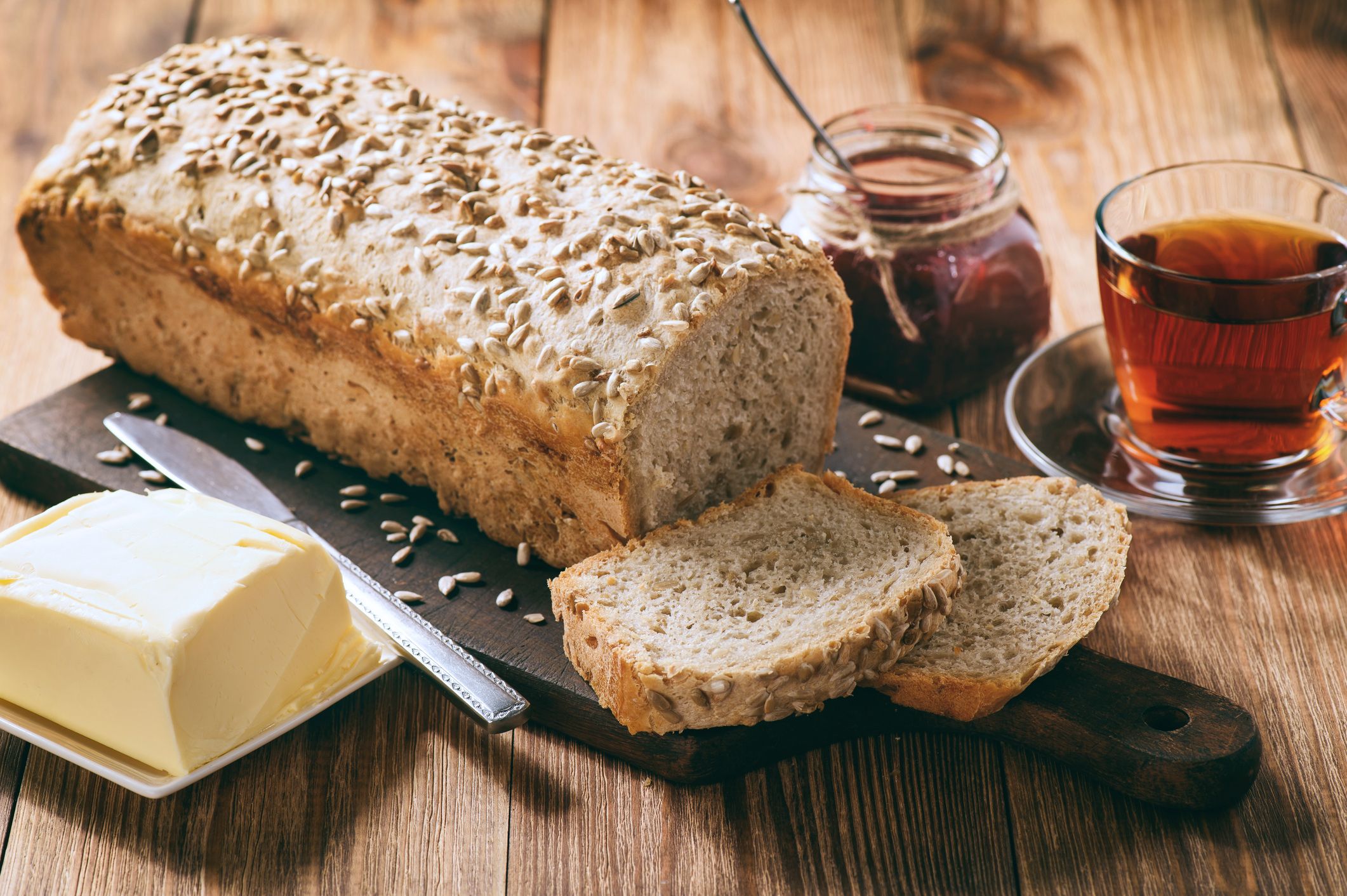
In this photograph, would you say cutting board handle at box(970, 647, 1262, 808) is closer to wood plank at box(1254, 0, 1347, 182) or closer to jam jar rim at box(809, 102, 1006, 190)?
jam jar rim at box(809, 102, 1006, 190)

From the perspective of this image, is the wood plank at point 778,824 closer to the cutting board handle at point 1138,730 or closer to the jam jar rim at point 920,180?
the cutting board handle at point 1138,730

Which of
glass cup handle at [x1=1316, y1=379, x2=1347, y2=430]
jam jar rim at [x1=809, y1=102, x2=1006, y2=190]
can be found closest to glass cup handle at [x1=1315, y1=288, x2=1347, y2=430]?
glass cup handle at [x1=1316, y1=379, x2=1347, y2=430]

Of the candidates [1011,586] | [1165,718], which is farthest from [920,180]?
[1165,718]

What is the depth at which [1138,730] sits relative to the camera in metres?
2.28

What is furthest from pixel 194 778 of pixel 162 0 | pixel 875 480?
pixel 162 0

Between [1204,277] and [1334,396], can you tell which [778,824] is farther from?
[1334,396]

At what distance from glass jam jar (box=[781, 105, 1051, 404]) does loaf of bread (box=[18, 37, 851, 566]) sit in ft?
1.43

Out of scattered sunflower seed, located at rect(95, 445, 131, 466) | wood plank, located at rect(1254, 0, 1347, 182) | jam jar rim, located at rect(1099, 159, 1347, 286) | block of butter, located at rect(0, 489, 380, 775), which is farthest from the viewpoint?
wood plank, located at rect(1254, 0, 1347, 182)

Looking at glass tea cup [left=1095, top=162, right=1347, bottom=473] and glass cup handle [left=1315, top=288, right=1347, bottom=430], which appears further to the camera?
glass cup handle [left=1315, top=288, right=1347, bottom=430]

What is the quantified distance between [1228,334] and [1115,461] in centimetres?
44

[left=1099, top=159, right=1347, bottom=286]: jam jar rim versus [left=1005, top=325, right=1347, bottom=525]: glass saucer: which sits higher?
[left=1099, top=159, right=1347, bottom=286]: jam jar rim

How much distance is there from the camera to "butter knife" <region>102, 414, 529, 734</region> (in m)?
2.31

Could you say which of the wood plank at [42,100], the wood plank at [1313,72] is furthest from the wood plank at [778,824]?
the wood plank at [1313,72]

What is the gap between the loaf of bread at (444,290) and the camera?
8.33 ft
